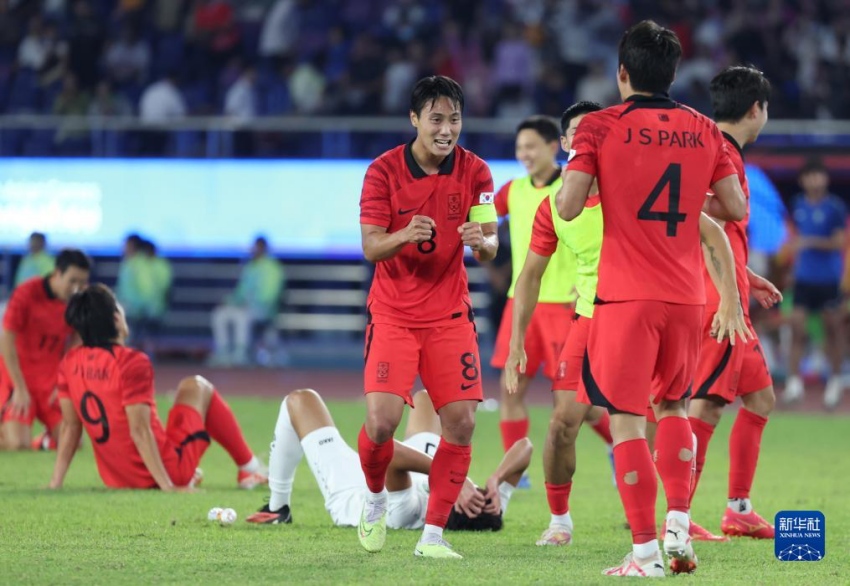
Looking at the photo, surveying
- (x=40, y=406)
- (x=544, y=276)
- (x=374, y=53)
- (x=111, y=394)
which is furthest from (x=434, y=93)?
(x=374, y=53)

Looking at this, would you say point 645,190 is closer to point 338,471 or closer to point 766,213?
point 338,471

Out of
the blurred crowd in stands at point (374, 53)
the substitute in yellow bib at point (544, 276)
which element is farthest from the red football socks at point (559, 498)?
the blurred crowd in stands at point (374, 53)

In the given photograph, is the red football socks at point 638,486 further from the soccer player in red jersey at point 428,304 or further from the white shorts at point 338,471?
the white shorts at point 338,471

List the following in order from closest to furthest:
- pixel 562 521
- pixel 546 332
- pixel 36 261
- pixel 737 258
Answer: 1. pixel 562 521
2. pixel 737 258
3. pixel 546 332
4. pixel 36 261

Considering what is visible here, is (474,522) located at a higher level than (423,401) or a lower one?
lower

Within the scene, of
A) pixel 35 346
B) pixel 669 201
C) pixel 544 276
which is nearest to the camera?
pixel 669 201

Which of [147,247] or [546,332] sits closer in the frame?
[546,332]

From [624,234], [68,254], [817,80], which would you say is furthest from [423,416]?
[817,80]

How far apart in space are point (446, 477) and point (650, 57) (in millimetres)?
2241

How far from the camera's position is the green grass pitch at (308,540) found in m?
5.76

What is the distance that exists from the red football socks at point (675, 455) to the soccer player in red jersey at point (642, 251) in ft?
0.46

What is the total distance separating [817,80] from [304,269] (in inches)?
332

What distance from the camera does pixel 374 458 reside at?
262 inches

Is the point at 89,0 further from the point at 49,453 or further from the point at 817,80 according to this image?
the point at 49,453
